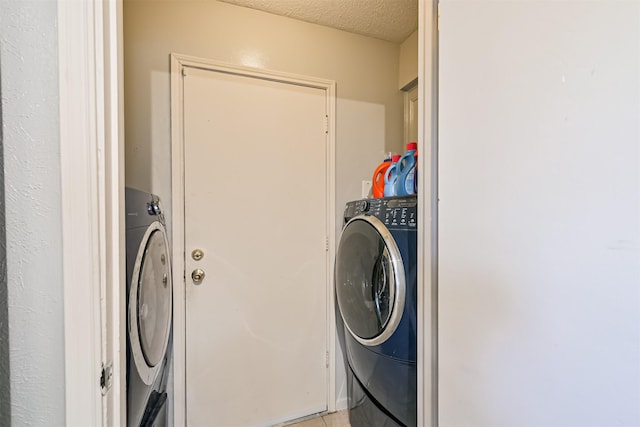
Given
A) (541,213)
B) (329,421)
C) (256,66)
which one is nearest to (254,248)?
(256,66)

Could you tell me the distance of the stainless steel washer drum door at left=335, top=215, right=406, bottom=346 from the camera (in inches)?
41.2

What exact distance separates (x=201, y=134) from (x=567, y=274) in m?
1.59

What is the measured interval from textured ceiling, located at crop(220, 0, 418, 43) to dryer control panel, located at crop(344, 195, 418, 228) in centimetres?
118

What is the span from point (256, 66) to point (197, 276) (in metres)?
1.25

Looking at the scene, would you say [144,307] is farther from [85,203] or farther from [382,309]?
[382,309]

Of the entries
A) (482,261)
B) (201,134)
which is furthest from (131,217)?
(482,261)

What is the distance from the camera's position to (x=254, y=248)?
1.63m

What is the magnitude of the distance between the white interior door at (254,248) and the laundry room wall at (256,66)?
0.09 m

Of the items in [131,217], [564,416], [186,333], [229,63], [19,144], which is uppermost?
[229,63]

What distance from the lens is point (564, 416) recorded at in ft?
1.52

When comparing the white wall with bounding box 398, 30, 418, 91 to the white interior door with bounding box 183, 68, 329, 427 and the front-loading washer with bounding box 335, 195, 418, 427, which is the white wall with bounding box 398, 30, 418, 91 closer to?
the white interior door with bounding box 183, 68, 329, 427

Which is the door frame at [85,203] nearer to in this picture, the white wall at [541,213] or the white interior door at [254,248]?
the white wall at [541,213]

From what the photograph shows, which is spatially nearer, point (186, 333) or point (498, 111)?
point (498, 111)

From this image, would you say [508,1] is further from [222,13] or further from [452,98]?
[222,13]
